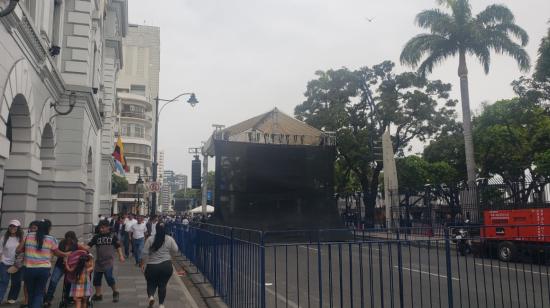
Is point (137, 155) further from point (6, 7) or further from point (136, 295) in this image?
point (6, 7)

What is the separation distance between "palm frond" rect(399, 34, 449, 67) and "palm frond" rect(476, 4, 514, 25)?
2.25m

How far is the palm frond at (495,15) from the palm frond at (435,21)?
5.48 ft

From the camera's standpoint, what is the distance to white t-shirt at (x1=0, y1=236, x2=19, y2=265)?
8.12m

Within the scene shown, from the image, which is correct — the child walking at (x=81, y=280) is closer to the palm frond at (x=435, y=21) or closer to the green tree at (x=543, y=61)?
the palm frond at (x=435, y=21)

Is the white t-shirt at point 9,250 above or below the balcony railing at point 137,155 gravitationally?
below

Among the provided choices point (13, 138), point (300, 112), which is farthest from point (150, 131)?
point (13, 138)

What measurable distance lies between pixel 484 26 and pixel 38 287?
25870mm

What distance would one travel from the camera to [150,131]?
7494 centimetres

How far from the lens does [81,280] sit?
295 inches

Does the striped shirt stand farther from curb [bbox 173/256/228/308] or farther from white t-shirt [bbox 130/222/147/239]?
white t-shirt [bbox 130/222/147/239]

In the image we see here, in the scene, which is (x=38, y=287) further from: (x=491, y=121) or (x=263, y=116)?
(x=491, y=121)

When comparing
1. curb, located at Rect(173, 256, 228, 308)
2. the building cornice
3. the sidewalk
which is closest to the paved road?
curb, located at Rect(173, 256, 228, 308)

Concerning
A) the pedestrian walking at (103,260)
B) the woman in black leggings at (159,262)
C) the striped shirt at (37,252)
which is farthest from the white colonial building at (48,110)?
the woman in black leggings at (159,262)

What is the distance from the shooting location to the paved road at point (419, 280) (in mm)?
6586
